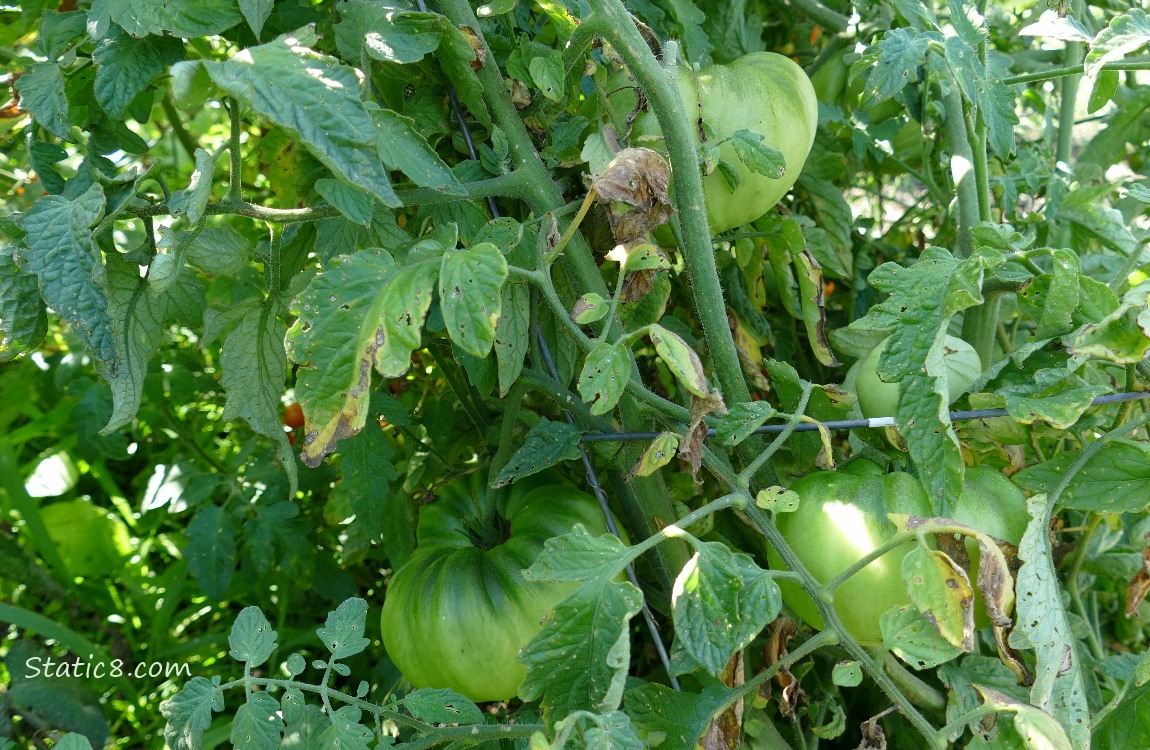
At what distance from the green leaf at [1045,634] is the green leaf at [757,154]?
349 mm

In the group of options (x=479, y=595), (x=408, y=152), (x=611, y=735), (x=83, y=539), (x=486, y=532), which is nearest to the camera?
(x=611, y=735)

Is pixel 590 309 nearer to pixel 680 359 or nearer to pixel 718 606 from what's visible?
pixel 680 359

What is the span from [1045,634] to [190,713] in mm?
678

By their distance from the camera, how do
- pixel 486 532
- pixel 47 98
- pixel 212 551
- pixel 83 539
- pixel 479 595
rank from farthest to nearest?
pixel 83 539 < pixel 212 551 < pixel 486 532 < pixel 479 595 < pixel 47 98

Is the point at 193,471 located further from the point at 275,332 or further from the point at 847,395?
the point at 847,395

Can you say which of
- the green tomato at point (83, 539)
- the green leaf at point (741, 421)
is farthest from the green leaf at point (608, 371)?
the green tomato at point (83, 539)

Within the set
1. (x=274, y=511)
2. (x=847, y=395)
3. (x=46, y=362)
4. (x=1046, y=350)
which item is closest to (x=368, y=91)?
(x=847, y=395)

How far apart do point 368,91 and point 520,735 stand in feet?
1.80

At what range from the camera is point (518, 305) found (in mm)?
835

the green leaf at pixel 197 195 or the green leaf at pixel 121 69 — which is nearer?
the green leaf at pixel 197 195

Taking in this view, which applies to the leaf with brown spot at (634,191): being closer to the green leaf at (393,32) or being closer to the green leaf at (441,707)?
the green leaf at (393,32)

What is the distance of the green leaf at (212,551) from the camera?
4.19 ft

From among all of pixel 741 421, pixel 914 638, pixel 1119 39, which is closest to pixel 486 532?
pixel 741 421

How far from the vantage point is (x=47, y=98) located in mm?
802
